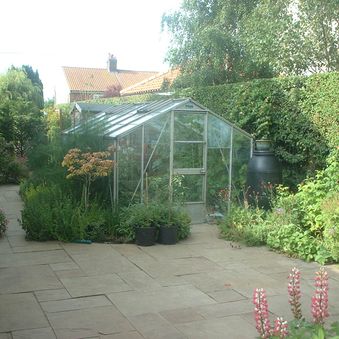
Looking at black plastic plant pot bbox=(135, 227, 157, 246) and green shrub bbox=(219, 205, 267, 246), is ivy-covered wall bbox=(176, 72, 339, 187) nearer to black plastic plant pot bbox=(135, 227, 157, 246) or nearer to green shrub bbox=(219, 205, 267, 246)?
green shrub bbox=(219, 205, 267, 246)

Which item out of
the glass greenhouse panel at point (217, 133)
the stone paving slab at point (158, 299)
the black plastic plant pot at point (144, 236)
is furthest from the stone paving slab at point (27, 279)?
the glass greenhouse panel at point (217, 133)

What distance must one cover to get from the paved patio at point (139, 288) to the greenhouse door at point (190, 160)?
141cm

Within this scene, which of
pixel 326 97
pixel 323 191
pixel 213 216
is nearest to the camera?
pixel 323 191

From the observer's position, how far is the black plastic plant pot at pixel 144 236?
24.1 feet

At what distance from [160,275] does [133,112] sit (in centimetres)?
504

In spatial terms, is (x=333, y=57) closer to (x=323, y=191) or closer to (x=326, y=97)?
(x=326, y=97)

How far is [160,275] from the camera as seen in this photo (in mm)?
5828

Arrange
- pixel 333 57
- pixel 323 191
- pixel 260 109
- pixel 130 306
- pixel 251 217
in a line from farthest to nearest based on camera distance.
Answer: pixel 333 57 → pixel 260 109 → pixel 251 217 → pixel 323 191 → pixel 130 306

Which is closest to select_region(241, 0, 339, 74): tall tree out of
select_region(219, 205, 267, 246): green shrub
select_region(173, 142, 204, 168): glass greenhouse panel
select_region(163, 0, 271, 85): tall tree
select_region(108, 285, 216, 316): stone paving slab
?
select_region(163, 0, 271, 85): tall tree

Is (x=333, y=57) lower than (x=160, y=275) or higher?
higher

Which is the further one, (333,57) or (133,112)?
(333,57)

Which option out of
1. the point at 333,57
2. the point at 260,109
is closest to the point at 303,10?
the point at 333,57

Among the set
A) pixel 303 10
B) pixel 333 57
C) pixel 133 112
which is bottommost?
pixel 133 112

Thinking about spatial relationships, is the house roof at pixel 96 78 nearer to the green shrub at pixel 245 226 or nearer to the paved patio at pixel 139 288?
the green shrub at pixel 245 226
